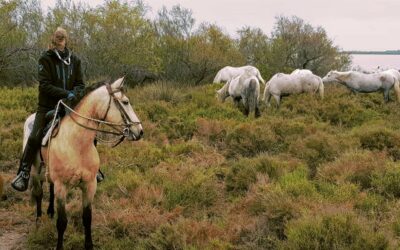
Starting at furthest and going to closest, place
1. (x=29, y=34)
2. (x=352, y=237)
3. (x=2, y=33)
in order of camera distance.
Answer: (x=29, y=34), (x=2, y=33), (x=352, y=237)

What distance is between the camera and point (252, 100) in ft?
42.1

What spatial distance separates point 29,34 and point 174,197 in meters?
22.1

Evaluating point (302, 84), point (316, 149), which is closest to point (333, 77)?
point (302, 84)

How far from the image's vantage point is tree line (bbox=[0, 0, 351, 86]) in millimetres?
21203

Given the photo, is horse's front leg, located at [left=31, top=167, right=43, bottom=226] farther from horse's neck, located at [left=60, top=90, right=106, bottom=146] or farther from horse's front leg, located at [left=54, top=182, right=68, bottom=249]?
horse's neck, located at [left=60, top=90, right=106, bottom=146]

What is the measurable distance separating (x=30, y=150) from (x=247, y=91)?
852 cm

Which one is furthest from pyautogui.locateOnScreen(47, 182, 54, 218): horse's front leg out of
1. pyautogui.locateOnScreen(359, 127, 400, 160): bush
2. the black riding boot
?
pyautogui.locateOnScreen(359, 127, 400, 160): bush

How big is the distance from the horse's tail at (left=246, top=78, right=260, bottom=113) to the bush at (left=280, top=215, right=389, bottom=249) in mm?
8329

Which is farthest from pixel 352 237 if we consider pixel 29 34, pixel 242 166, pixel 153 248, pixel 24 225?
pixel 29 34

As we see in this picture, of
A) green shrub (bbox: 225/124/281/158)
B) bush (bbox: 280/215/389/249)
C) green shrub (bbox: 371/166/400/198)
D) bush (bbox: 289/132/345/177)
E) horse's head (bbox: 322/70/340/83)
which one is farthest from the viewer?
horse's head (bbox: 322/70/340/83)

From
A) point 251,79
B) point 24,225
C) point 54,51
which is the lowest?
point 24,225

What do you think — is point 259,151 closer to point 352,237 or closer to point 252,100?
point 252,100

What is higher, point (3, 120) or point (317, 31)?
point (317, 31)

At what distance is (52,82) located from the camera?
5.12m
